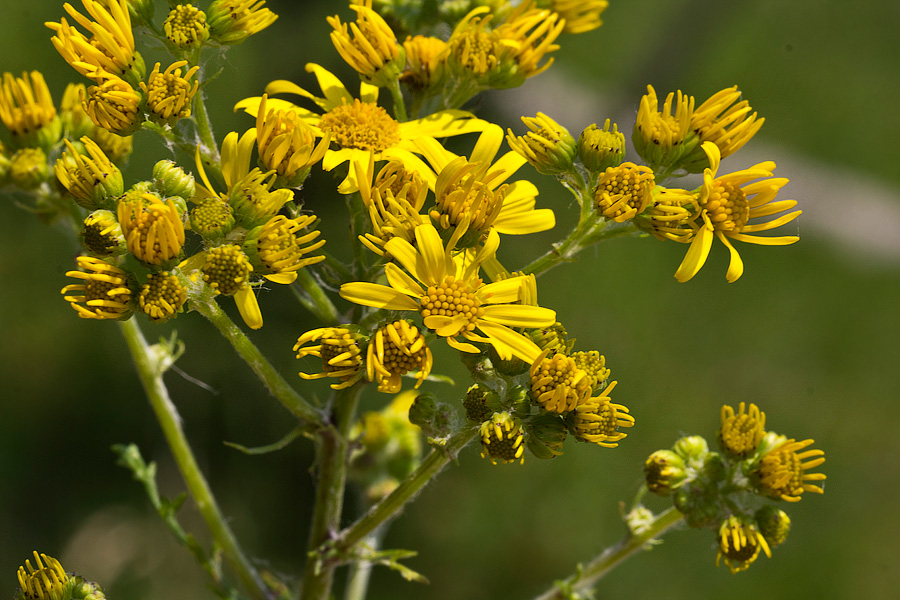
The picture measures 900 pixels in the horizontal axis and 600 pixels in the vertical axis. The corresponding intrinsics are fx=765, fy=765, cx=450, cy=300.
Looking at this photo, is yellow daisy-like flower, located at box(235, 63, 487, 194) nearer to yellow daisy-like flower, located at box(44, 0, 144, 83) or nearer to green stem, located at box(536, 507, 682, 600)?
yellow daisy-like flower, located at box(44, 0, 144, 83)

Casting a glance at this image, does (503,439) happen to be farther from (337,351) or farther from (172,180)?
(172,180)

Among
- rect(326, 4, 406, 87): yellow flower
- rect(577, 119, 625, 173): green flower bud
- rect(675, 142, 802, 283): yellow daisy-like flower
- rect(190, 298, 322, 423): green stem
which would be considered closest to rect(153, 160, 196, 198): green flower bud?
rect(190, 298, 322, 423): green stem

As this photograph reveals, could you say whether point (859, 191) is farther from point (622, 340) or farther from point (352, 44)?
point (352, 44)

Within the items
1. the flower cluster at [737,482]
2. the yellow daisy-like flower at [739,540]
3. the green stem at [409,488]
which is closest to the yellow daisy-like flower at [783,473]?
the flower cluster at [737,482]

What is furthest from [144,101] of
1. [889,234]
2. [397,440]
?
[889,234]

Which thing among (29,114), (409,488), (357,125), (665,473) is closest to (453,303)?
(409,488)
